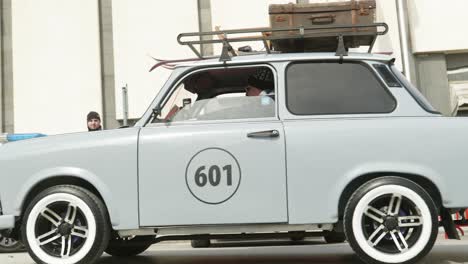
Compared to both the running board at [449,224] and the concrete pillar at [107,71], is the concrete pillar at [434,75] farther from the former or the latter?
the running board at [449,224]

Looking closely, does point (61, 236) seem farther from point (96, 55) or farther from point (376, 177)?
point (96, 55)

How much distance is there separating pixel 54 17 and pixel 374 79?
13431 millimetres

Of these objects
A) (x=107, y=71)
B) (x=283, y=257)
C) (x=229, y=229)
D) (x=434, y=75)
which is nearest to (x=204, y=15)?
(x=107, y=71)

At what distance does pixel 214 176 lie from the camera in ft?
14.4

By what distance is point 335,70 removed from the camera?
477cm

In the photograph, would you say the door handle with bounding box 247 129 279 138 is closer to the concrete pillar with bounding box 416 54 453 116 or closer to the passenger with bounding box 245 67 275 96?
the passenger with bounding box 245 67 275 96

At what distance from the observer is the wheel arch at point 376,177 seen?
4387mm

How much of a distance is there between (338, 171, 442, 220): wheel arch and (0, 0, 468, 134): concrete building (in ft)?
38.5

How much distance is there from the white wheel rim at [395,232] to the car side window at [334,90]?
0.70 m

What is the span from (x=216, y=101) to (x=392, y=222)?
1.69 meters

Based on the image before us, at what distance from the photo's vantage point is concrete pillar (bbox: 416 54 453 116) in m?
15.5

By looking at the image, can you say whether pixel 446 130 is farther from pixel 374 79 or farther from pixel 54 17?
pixel 54 17

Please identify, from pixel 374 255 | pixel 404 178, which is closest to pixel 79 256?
pixel 374 255

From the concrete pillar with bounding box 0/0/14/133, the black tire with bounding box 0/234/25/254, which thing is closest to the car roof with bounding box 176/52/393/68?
the black tire with bounding box 0/234/25/254
